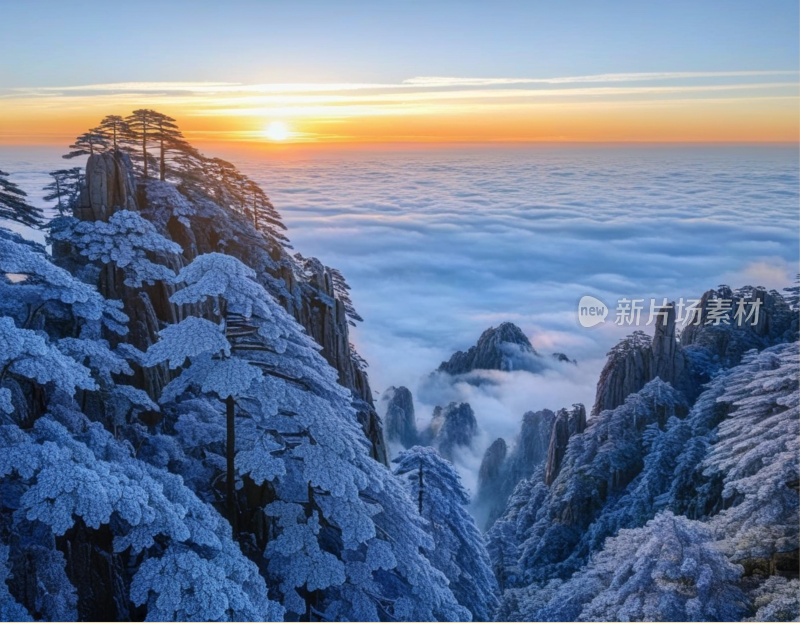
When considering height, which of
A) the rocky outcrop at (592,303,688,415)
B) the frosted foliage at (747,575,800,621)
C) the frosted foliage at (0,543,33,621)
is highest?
the frosted foliage at (0,543,33,621)

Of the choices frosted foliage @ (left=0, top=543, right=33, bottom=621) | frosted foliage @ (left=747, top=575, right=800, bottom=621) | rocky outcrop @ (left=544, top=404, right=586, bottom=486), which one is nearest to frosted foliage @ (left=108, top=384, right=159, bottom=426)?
frosted foliage @ (left=0, top=543, right=33, bottom=621)

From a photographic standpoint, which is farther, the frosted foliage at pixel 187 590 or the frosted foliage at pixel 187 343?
the frosted foliage at pixel 187 343

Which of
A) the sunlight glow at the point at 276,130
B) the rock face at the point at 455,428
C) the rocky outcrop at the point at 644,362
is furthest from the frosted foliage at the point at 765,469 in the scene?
the rock face at the point at 455,428

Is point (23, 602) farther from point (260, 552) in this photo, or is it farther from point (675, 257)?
point (675, 257)

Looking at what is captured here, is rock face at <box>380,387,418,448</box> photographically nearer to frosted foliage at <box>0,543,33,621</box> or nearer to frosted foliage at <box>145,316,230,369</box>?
frosted foliage at <box>145,316,230,369</box>

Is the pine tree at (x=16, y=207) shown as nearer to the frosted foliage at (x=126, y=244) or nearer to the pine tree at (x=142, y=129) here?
the frosted foliage at (x=126, y=244)
